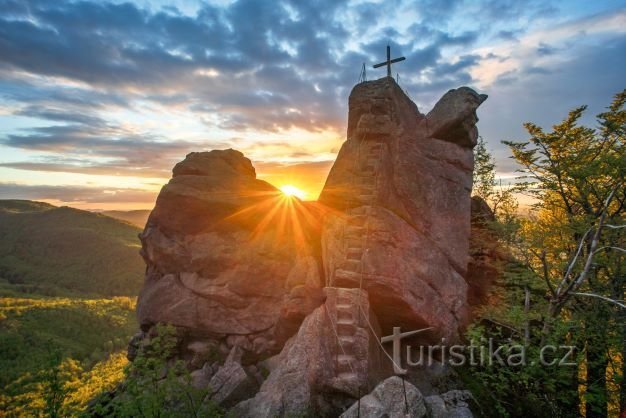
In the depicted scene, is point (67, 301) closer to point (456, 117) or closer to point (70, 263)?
point (70, 263)

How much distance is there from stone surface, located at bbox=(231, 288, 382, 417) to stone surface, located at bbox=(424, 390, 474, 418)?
127 inches

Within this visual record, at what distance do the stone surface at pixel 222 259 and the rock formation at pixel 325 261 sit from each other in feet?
0.31

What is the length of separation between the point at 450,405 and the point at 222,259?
1896 centimetres

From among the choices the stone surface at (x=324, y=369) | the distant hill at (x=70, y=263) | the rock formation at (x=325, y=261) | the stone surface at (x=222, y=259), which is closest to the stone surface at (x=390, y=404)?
the rock formation at (x=325, y=261)

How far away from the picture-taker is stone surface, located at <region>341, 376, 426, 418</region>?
45.0ft

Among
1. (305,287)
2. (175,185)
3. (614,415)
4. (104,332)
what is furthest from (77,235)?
(614,415)

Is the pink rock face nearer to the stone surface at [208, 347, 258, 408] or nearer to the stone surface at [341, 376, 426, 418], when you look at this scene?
the stone surface at [341, 376, 426, 418]

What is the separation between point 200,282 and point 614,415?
27352mm

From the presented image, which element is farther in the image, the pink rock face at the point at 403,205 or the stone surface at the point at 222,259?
the stone surface at the point at 222,259

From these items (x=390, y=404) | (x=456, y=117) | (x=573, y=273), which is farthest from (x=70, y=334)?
(x=573, y=273)

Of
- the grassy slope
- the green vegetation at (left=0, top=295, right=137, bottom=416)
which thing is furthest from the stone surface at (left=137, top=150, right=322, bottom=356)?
the green vegetation at (left=0, top=295, right=137, bottom=416)

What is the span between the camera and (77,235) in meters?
171

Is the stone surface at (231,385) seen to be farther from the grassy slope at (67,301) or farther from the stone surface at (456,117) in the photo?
the stone surface at (456,117)

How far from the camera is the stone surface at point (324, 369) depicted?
15984mm
